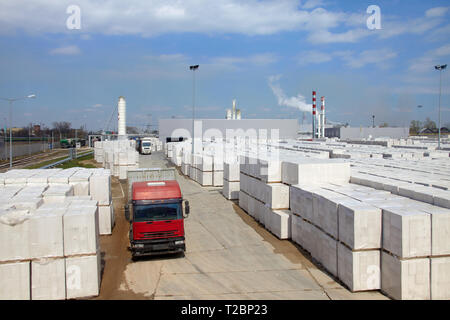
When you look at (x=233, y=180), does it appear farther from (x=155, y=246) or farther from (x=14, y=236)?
(x=14, y=236)

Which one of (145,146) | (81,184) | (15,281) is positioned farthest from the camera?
(145,146)

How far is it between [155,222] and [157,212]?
0.30 m

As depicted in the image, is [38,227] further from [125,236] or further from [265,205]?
[265,205]

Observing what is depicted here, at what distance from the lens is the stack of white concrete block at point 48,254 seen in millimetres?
8312

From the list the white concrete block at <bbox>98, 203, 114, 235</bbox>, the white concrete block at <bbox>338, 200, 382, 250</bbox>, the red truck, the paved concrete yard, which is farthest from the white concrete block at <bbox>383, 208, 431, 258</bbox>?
the white concrete block at <bbox>98, 203, 114, 235</bbox>

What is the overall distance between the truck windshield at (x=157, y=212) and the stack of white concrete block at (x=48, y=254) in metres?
1.94

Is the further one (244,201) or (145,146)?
(145,146)

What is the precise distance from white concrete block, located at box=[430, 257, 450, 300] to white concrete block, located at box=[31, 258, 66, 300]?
27.7ft

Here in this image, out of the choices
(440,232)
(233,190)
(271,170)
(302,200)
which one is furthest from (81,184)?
(440,232)

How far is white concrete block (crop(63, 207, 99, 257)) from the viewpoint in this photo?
8742mm

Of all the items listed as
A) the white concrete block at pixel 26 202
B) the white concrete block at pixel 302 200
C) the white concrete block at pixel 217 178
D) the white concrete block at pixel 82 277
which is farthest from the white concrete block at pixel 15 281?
the white concrete block at pixel 217 178

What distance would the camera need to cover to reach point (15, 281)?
27.2 ft

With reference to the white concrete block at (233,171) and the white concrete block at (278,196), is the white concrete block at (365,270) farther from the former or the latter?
the white concrete block at (233,171)

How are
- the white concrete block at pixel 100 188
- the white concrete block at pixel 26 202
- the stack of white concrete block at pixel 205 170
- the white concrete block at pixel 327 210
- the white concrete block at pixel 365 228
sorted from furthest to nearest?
the stack of white concrete block at pixel 205 170 < the white concrete block at pixel 100 188 < the white concrete block at pixel 327 210 < the white concrete block at pixel 26 202 < the white concrete block at pixel 365 228
